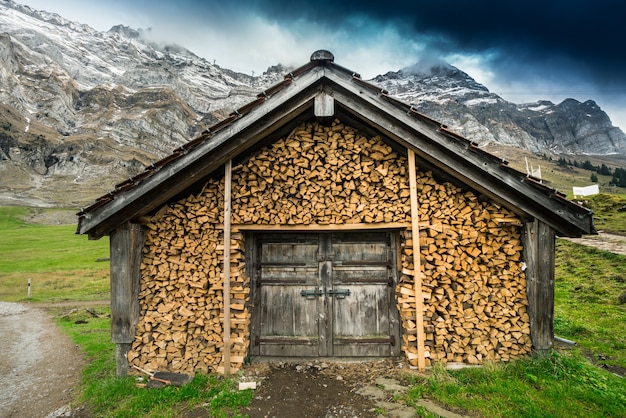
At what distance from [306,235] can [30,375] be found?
7.07m

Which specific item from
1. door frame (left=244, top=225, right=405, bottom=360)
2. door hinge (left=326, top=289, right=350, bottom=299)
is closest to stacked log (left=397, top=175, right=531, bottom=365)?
door frame (left=244, top=225, right=405, bottom=360)

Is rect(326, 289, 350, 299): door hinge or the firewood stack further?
rect(326, 289, 350, 299): door hinge

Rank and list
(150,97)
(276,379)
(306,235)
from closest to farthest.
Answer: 1. (276,379)
2. (306,235)
3. (150,97)

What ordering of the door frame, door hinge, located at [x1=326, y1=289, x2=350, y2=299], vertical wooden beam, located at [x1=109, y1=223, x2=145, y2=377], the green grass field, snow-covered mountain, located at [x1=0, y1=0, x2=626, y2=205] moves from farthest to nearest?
snow-covered mountain, located at [x1=0, y1=0, x2=626, y2=205] < the green grass field < door hinge, located at [x1=326, y1=289, x2=350, y2=299] < the door frame < vertical wooden beam, located at [x1=109, y1=223, x2=145, y2=377]

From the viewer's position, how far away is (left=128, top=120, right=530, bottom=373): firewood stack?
5723 millimetres

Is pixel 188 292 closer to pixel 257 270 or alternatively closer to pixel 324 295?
pixel 257 270

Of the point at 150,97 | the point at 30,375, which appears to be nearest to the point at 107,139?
the point at 150,97

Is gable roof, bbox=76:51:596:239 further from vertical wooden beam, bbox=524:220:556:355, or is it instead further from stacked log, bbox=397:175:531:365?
stacked log, bbox=397:175:531:365

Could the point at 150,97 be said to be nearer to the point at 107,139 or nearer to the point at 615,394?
the point at 107,139

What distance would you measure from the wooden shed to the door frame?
3 centimetres

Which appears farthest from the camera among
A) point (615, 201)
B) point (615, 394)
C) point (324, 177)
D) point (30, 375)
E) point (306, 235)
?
point (615, 201)

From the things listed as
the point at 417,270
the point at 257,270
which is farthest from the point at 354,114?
the point at 257,270

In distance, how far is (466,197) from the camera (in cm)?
594

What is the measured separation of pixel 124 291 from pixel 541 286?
725 cm
